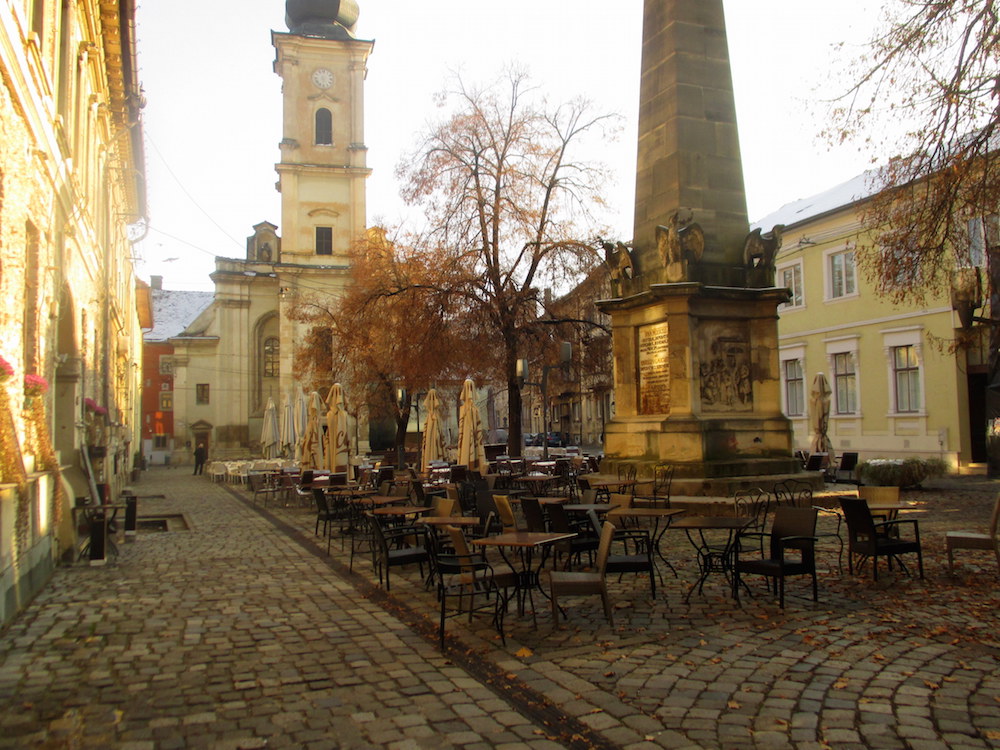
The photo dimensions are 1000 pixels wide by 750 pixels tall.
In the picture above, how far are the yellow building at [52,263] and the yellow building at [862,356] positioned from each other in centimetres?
1943

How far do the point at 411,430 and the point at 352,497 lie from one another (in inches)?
1605

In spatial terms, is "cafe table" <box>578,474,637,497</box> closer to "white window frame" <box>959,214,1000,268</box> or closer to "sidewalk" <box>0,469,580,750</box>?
"sidewalk" <box>0,469,580,750</box>

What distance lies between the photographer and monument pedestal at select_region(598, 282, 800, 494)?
1330 cm

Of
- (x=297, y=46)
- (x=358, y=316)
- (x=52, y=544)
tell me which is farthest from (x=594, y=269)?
(x=297, y=46)

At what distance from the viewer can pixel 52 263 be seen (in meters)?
11.0

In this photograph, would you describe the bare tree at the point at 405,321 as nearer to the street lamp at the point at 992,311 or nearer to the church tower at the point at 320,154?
the street lamp at the point at 992,311

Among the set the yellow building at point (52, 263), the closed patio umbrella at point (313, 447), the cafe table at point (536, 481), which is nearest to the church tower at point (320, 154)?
the closed patio umbrella at point (313, 447)

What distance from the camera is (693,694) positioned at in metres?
5.01

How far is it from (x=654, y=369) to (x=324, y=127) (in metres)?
42.8

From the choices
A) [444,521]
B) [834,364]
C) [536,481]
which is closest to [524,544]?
[444,521]

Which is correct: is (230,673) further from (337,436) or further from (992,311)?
(992,311)

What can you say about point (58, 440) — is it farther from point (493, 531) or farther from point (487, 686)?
point (487, 686)

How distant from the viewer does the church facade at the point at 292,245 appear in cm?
5025

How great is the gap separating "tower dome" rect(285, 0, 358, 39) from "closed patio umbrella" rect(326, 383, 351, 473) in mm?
37902
